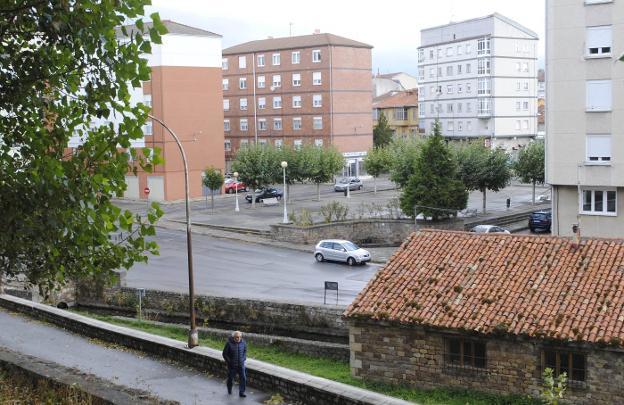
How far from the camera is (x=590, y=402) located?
608 inches

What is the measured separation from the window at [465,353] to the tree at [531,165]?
3859 cm

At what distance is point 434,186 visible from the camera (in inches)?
1644

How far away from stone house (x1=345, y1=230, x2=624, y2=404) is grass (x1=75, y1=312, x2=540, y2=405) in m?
0.21

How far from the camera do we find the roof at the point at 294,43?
75875 mm

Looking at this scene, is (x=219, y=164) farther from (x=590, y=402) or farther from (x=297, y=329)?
(x=590, y=402)

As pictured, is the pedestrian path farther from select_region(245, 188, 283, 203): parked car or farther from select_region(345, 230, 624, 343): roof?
select_region(245, 188, 283, 203): parked car

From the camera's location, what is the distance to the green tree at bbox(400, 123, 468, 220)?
41.6 metres

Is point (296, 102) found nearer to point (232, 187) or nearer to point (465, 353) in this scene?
point (232, 187)

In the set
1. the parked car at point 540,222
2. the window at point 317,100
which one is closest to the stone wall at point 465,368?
the parked car at point 540,222

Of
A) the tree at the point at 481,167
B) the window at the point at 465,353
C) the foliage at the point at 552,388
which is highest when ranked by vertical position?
the tree at the point at 481,167

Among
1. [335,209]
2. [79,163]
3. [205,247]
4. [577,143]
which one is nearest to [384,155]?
[335,209]

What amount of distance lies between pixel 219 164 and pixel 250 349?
45013mm

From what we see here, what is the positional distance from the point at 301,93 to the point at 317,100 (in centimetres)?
217

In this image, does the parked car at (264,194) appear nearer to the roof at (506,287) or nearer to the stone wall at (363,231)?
the stone wall at (363,231)
